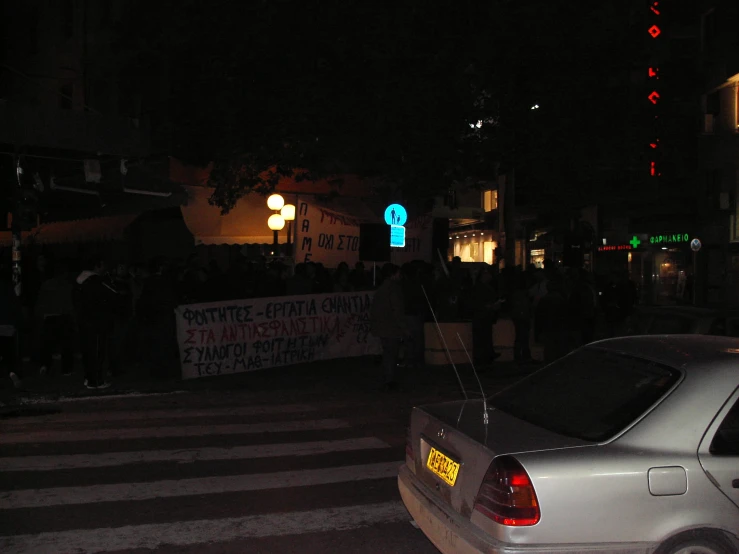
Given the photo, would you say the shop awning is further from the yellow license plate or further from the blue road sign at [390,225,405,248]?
the yellow license plate

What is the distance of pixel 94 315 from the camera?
11.7 metres

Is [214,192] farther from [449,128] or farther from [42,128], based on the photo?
[449,128]

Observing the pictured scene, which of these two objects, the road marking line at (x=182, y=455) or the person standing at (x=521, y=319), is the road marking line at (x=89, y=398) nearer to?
the road marking line at (x=182, y=455)

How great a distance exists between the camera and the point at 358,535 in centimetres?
558

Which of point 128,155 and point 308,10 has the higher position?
point 308,10

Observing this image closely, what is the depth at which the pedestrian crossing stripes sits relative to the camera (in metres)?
5.54

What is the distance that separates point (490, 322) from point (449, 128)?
6137 mm

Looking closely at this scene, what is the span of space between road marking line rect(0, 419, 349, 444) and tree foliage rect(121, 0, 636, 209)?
10.3 m

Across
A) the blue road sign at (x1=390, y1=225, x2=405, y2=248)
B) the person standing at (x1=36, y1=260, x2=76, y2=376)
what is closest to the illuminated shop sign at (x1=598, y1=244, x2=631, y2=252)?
the blue road sign at (x1=390, y1=225, x2=405, y2=248)

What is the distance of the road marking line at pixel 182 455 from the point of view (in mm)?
7438

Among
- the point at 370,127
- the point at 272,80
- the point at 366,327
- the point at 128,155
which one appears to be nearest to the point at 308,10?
the point at 272,80

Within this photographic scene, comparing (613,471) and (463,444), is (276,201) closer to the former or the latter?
(463,444)

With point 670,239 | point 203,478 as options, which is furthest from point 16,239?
point 670,239

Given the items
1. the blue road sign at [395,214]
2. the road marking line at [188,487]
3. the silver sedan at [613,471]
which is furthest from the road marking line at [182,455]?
the blue road sign at [395,214]
